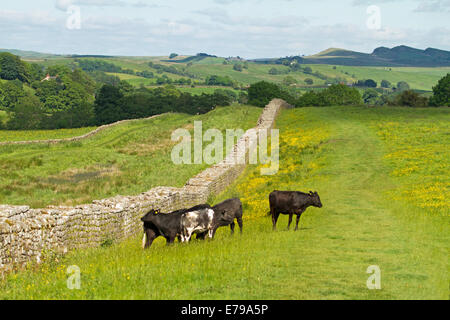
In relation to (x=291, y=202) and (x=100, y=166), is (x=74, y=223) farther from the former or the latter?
(x=100, y=166)

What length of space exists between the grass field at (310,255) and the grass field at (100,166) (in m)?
12.4

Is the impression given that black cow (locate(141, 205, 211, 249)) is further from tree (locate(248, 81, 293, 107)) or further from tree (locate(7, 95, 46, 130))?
tree (locate(7, 95, 46, 130))

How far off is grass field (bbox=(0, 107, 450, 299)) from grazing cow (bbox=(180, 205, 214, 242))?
684 millimetres

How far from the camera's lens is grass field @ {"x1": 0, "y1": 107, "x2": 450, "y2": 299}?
10633mm

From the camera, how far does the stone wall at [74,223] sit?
15.0 m

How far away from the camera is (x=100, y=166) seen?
5119cm

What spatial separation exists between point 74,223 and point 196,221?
5.22m

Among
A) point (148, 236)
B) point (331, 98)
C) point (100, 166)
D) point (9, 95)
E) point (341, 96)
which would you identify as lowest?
point (100, 166)

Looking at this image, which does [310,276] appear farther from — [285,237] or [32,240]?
[32,240]

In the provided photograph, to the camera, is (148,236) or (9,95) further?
(9,95)

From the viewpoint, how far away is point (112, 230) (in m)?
20.3

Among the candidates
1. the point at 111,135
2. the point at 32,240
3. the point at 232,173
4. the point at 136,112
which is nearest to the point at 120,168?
the point at 232,173

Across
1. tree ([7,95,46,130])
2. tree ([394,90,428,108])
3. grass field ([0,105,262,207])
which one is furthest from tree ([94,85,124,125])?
tree ([394,90,428,108])

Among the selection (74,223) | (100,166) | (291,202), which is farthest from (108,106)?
(291,202)
